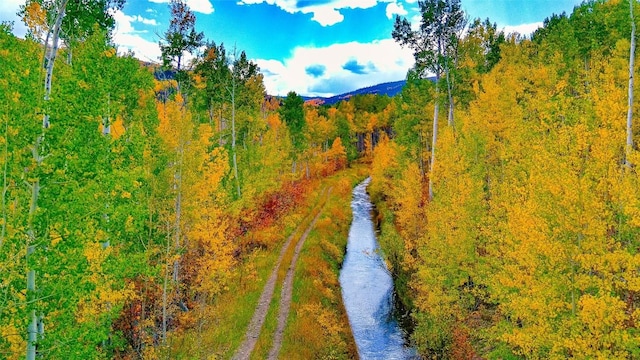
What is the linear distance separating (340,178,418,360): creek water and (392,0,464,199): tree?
8928 mm

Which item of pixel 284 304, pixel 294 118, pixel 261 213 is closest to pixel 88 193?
pixel 284 304

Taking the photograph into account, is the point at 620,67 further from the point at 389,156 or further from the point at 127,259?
the point at 127,259

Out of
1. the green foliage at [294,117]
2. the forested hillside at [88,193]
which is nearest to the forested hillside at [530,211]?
the forested hillside at [88,193]

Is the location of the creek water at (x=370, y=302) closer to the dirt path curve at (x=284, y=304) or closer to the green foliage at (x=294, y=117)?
the dirt path curve at (x=284, y=304)

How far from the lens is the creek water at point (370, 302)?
2247 centimetres

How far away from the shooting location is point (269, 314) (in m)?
22.8

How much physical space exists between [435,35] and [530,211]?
1871 centimetres

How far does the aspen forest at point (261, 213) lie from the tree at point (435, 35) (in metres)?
0.14

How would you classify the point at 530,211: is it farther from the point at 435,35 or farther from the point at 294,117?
the point at 294,117

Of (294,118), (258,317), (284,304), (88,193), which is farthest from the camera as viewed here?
(294,118)

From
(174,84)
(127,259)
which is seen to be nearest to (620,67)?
(174,84)

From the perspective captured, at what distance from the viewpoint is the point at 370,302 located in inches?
1112

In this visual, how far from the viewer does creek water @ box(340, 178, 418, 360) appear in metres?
22.5

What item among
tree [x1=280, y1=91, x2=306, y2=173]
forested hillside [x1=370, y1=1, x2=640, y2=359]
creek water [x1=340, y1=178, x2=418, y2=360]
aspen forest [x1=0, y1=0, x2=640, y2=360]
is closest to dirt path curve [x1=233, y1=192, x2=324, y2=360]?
aspen forest [x1=0, y1=0, x2=640, y2=360]
